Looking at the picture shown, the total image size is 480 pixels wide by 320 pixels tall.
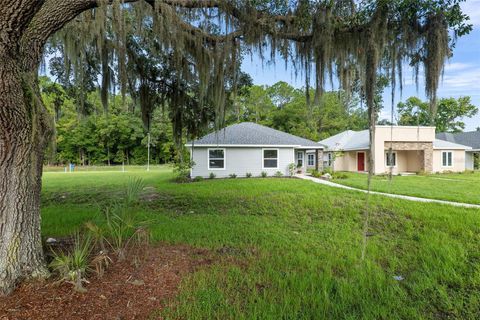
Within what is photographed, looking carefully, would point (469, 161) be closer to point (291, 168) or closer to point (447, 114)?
point (447, 114)

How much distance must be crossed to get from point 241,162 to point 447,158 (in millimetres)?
15950

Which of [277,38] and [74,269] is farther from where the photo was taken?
[277,38]

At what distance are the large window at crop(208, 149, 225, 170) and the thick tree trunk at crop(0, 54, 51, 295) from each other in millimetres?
12959

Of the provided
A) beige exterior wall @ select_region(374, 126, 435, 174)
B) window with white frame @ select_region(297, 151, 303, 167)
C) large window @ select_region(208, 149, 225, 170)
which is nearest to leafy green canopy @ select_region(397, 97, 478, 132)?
beige exterior wall @ select_region(374, 126, 435, 174)

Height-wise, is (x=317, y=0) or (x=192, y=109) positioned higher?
(x=317, y=0)

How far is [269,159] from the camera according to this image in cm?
1638

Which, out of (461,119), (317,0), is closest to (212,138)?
(317,0)

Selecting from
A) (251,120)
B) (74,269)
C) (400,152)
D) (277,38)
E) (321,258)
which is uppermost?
(251,120)

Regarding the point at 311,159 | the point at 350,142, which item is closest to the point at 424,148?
the point at 350,142

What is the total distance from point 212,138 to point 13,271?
45.8 feet

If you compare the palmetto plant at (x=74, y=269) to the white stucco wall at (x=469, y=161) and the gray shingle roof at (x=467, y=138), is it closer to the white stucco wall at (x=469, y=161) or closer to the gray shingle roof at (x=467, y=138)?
the white stucco wall at (x=469, y=161)

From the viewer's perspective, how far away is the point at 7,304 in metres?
2.26

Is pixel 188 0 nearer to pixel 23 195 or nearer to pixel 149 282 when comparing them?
pixel 23 195

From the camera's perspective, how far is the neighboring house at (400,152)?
1850 centimetres
